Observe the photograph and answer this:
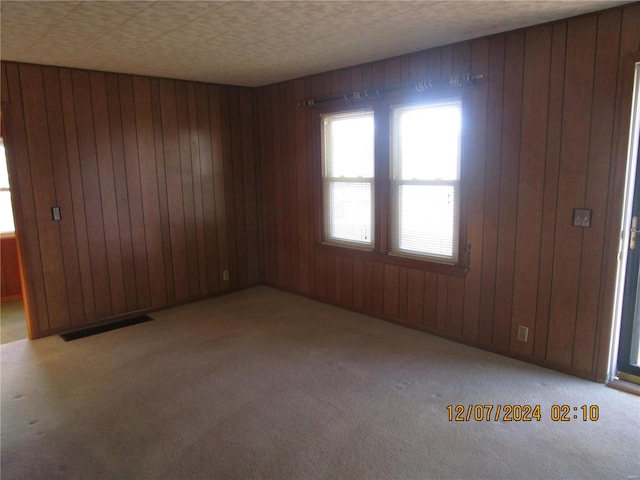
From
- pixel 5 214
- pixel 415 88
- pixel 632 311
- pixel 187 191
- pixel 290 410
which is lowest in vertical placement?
pixel 290 410

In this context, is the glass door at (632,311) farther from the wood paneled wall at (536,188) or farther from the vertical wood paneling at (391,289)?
the vertical wood paneling at (391,289)

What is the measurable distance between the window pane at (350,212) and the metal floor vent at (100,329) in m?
2.08

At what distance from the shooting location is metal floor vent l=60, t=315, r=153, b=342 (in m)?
3.99

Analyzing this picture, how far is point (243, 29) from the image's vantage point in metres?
2.90

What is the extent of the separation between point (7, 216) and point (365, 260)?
4346mm

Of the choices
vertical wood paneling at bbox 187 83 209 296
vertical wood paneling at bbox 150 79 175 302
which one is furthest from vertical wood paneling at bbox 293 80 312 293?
vertical wood paneling at bbox 150 79 175 302

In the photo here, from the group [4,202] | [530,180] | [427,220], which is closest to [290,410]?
[427,220]

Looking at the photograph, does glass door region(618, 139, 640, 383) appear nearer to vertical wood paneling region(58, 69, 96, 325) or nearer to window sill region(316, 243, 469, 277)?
window sill region(316, 243, 469, 277)

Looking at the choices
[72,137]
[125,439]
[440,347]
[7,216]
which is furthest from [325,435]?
[7,216]

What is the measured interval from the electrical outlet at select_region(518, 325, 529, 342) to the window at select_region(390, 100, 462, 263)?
70 centimetres

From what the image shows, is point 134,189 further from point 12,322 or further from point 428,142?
point 428,142

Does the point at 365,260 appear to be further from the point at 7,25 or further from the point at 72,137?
the point at 7,25

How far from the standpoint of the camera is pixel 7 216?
17.6ft
